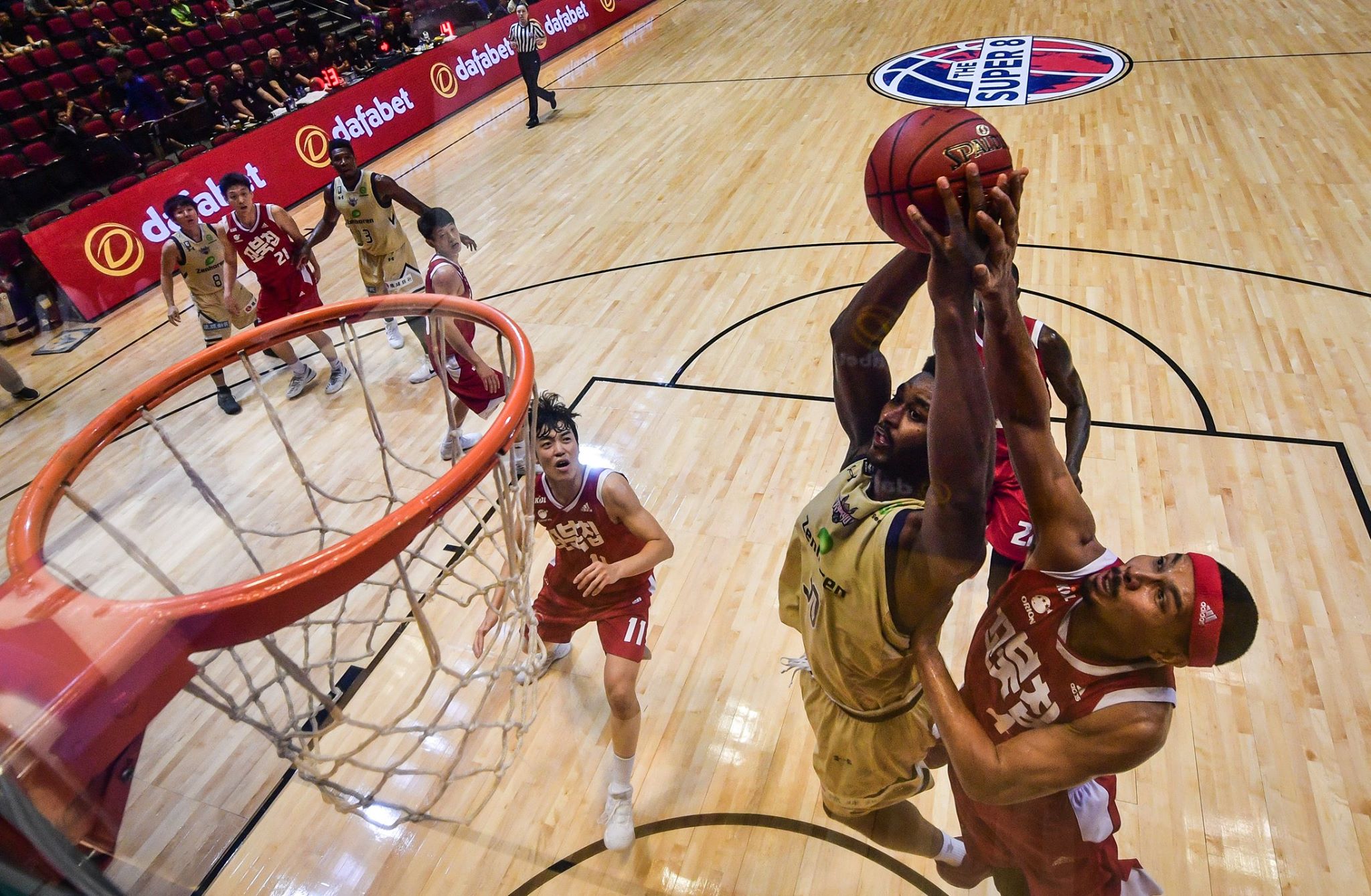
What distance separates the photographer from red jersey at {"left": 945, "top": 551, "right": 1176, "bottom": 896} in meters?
1.34

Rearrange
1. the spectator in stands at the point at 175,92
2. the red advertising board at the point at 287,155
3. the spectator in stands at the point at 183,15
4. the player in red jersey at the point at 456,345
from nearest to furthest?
the player in red jersey at the point at 456,345 < the red advertising board at the point at 287,155 < the spectator in stands at the point at 175,92 < the spectator in stands at the point at 183,15

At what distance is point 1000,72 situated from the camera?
812cm

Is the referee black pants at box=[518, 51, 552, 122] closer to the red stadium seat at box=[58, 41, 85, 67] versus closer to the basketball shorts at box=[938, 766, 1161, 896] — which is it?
the red stadium seat at box=[58, 41, 85, 67]

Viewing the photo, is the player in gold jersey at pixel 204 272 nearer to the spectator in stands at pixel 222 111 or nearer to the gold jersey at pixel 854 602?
the spectator in stands at pixel 222 111

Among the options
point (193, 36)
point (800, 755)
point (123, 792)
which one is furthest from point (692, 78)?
point (123, 792)

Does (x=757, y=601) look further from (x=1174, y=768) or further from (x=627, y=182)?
(x=627, y=182)

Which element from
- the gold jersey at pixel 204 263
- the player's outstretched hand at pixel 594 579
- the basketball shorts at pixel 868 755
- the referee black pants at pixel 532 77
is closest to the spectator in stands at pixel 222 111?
the referee black pants at pixel 532 77

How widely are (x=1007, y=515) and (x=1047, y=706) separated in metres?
0.85

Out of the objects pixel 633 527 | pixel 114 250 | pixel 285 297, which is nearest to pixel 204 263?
pixel 285 297

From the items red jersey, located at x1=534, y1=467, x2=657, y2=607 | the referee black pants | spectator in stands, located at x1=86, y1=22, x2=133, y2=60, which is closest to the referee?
the referee black pants

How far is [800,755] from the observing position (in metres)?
2.46

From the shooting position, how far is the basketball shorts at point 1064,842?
1668 mm

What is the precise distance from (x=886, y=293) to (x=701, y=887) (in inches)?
66.7

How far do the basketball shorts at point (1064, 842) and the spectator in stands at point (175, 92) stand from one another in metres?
8.84
